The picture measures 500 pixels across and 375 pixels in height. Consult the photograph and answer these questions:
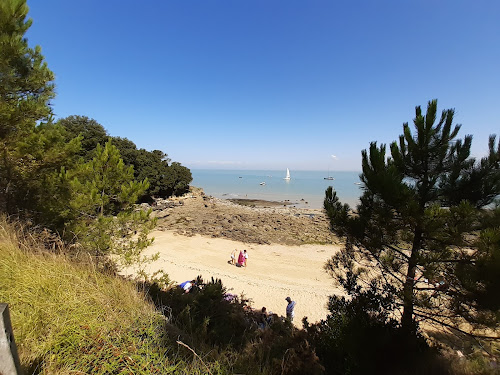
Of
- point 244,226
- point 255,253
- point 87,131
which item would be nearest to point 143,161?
point 87,131

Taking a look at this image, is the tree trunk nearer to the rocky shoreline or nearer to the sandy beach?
the sandy beach

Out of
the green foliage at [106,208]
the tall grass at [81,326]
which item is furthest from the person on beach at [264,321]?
the green foliage at [106,208]

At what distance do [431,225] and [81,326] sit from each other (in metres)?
4.49

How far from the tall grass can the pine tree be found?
11.5ft

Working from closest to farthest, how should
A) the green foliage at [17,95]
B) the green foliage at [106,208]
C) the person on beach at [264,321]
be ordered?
the person on beach at [264,321] → the green foliage at [17,95] → the green foliage at [106,208]

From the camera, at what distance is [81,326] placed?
6.86 feet

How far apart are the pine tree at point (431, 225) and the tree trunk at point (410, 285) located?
1cm

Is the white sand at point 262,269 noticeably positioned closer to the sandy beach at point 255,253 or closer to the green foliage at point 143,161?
the sandy beach at point 255,253

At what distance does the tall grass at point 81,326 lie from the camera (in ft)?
5.89

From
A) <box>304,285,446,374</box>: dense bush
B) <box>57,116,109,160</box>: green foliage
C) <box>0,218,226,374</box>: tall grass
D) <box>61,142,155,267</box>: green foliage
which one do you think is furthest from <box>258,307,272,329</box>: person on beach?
<box>57,116,109,160</box>: green foliage

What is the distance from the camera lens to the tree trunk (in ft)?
12.3

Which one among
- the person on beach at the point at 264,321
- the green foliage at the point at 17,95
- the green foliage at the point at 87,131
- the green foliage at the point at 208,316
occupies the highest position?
the green foliage at the point at 87,131

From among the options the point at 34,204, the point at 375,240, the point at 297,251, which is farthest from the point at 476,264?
the point at 297,251

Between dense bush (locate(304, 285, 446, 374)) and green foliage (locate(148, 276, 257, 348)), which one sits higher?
green foliage (locate(148, 276, 257, 348))
